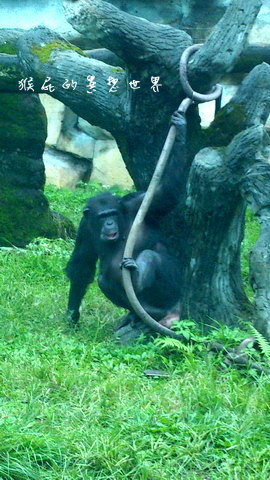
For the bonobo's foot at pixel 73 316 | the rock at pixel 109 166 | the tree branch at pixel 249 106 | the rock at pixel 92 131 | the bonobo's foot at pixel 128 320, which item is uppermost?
the tree branch at pixel 249 106

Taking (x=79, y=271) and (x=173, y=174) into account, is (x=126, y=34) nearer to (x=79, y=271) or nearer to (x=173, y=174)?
(x=173, y=174)

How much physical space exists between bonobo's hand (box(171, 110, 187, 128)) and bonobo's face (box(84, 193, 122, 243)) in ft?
2.59

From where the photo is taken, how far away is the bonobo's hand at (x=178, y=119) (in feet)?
16.2

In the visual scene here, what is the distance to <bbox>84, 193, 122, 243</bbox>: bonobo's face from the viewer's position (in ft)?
17.6

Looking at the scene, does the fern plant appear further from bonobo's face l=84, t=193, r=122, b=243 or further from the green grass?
bonobo's face l=84, t=193, r=122, b=243

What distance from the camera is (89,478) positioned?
10.3 ft

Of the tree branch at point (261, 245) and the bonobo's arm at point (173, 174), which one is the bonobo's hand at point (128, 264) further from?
the tree branch at point (261, 245)

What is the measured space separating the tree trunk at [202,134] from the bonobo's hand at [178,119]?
262 mm

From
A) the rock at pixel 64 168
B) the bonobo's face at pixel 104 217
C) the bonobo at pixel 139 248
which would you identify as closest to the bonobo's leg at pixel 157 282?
the bonobo at pixel 139 248

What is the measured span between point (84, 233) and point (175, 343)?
1567 mm

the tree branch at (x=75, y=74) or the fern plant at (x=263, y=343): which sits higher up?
the tree branch at (x=75, y=74)

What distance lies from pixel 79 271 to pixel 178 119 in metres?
1.47

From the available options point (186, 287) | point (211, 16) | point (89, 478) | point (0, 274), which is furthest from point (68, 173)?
point (89, 478)

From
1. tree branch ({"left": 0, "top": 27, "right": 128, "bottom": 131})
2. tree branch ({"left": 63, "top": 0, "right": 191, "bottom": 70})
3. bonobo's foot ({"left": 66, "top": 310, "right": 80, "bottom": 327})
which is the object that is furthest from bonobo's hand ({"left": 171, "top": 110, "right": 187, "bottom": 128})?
bonobo's foot ({"left": 66, "top": 310, "right": 80, "bottom": 327})
